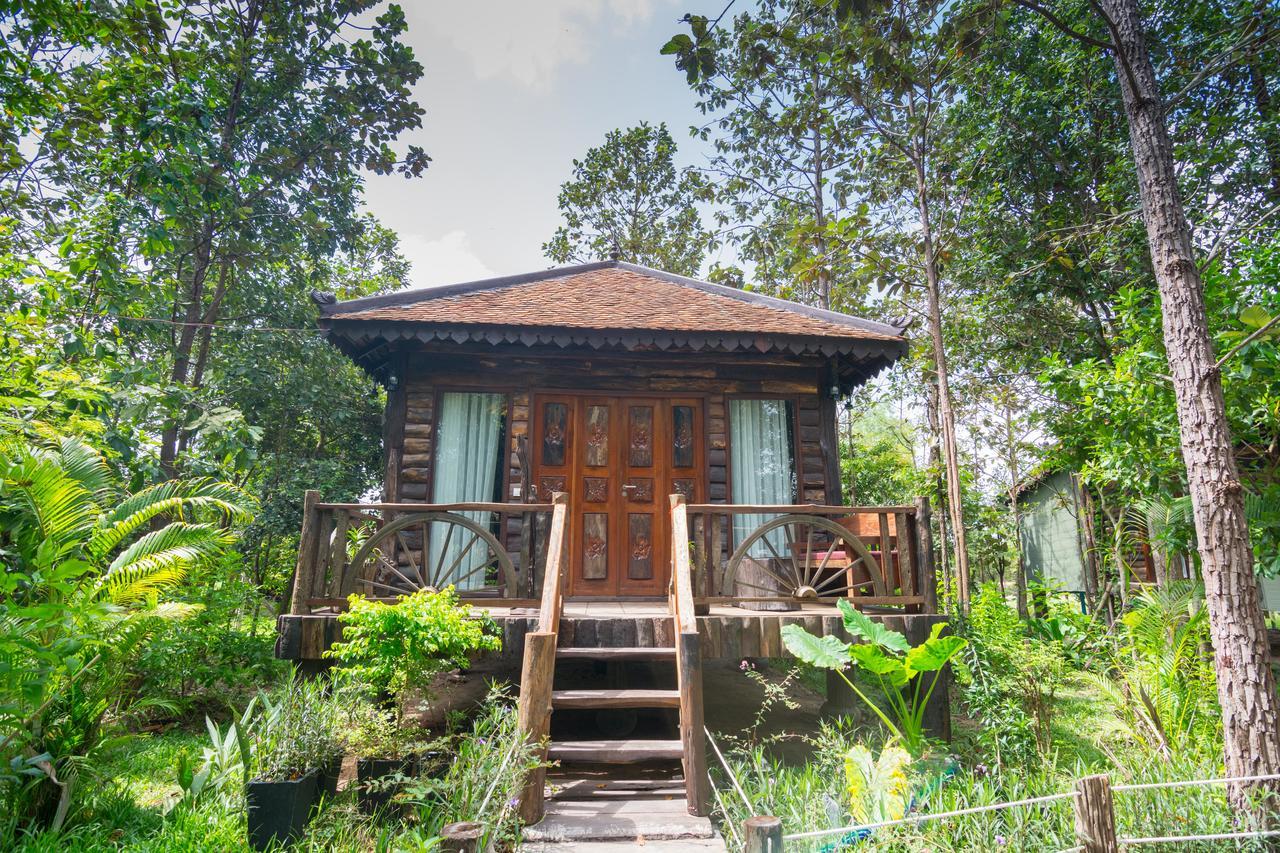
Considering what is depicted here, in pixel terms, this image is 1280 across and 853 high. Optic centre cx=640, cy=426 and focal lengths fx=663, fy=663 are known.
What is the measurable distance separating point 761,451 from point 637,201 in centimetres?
1408

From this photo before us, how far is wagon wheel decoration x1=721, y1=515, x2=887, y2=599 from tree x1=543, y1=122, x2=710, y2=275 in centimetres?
1345

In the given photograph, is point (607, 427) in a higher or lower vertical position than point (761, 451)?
higher

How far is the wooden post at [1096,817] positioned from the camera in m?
2.75

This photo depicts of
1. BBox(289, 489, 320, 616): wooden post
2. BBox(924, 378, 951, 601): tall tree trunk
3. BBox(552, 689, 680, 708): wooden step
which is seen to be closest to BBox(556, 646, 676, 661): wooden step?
BBox(552, 689, 680, 708): wooden step

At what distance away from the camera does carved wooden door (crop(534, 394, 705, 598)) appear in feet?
24.2

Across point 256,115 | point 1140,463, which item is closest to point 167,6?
point 256,115

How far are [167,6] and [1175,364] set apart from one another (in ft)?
40.2

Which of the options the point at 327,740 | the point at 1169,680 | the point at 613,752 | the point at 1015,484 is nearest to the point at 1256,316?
the point at 1169,680

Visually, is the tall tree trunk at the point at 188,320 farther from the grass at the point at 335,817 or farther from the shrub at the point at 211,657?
the grass at the point at 335,817

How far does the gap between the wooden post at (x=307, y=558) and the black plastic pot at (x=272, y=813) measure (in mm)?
1812

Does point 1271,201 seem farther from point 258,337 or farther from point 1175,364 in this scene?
point 258,337

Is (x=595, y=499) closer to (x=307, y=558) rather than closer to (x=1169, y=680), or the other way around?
(x=307, y=558)

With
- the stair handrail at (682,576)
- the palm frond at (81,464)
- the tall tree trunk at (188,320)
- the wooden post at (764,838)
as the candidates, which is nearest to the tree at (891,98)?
the stair handrail at (682,576)

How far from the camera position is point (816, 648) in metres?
4.56
